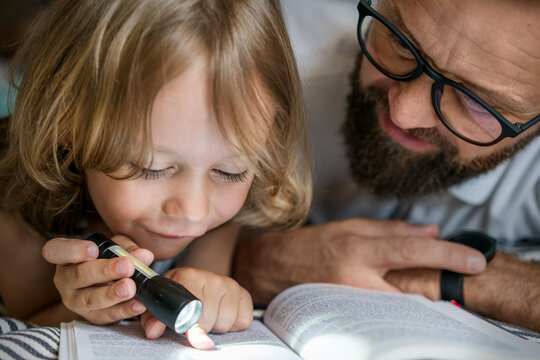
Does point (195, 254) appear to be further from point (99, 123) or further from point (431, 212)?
point (431, 212)

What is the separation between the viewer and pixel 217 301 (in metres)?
0.96

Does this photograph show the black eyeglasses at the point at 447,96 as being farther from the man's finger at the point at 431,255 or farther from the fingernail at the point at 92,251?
the fingernail at the point at 92,251

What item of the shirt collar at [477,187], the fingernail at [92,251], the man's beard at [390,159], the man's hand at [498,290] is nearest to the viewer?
the fingernail at [92,251]

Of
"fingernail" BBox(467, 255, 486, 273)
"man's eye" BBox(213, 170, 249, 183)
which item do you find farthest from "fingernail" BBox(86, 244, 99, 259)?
"fingernail" BBox(467, 255, 486, 273)

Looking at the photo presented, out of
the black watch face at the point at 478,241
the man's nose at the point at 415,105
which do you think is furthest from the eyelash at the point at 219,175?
the black watch face at the point at 478,241

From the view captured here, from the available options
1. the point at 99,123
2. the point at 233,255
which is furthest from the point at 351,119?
the point at 99,123

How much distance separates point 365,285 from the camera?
1195 mm

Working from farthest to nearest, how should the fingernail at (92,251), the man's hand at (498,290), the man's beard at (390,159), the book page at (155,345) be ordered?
1. the man's beard at (390,159)
2. the man's hand at (498,290)
3. the fingernail at (92,251)
4. the book page at (155,345)

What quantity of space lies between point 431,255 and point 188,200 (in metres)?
0.58

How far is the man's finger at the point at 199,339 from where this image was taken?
2.73 ft

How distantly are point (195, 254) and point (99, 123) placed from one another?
0.51 meters

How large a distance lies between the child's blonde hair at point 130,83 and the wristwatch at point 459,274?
43cm

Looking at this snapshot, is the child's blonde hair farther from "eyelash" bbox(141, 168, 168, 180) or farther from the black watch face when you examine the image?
the black watch face

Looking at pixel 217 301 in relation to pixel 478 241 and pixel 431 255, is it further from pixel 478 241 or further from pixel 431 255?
pixel 478 241
